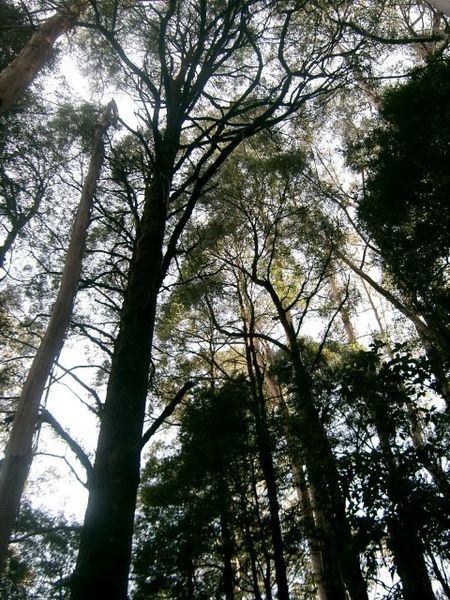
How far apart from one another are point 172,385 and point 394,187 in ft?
24.9

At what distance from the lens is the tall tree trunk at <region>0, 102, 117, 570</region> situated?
60.2 inches

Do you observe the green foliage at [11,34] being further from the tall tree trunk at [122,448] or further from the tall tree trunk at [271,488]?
the tall tree trunk at [271,488]

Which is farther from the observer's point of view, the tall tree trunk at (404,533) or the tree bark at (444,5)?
the tall tree trunk at (404,533)

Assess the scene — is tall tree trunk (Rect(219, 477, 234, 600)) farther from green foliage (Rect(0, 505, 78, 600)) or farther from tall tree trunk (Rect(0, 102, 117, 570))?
tall tree trunk (Rect(0, 102, 117, 570))

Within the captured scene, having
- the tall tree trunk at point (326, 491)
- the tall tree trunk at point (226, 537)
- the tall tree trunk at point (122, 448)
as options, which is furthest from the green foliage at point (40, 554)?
the tall tree trunk at point (122, 448)

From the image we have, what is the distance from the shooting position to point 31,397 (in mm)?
1876

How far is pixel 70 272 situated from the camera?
8.80ft

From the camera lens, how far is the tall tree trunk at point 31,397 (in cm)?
153

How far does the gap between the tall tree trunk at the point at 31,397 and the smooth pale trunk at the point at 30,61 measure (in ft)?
7.74

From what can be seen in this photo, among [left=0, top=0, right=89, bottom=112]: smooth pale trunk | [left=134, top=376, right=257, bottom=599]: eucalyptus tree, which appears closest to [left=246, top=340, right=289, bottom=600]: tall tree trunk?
[left=134, top=376, right=257, bottom=599]: eucalyptus tree

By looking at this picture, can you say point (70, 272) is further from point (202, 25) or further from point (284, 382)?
point (284, 382)

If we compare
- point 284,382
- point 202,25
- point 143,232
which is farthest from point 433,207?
point 143,232

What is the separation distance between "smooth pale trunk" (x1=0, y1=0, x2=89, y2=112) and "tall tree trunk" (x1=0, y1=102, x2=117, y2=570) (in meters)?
2.36

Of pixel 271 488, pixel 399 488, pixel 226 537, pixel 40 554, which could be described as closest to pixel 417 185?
pixel 399 488
